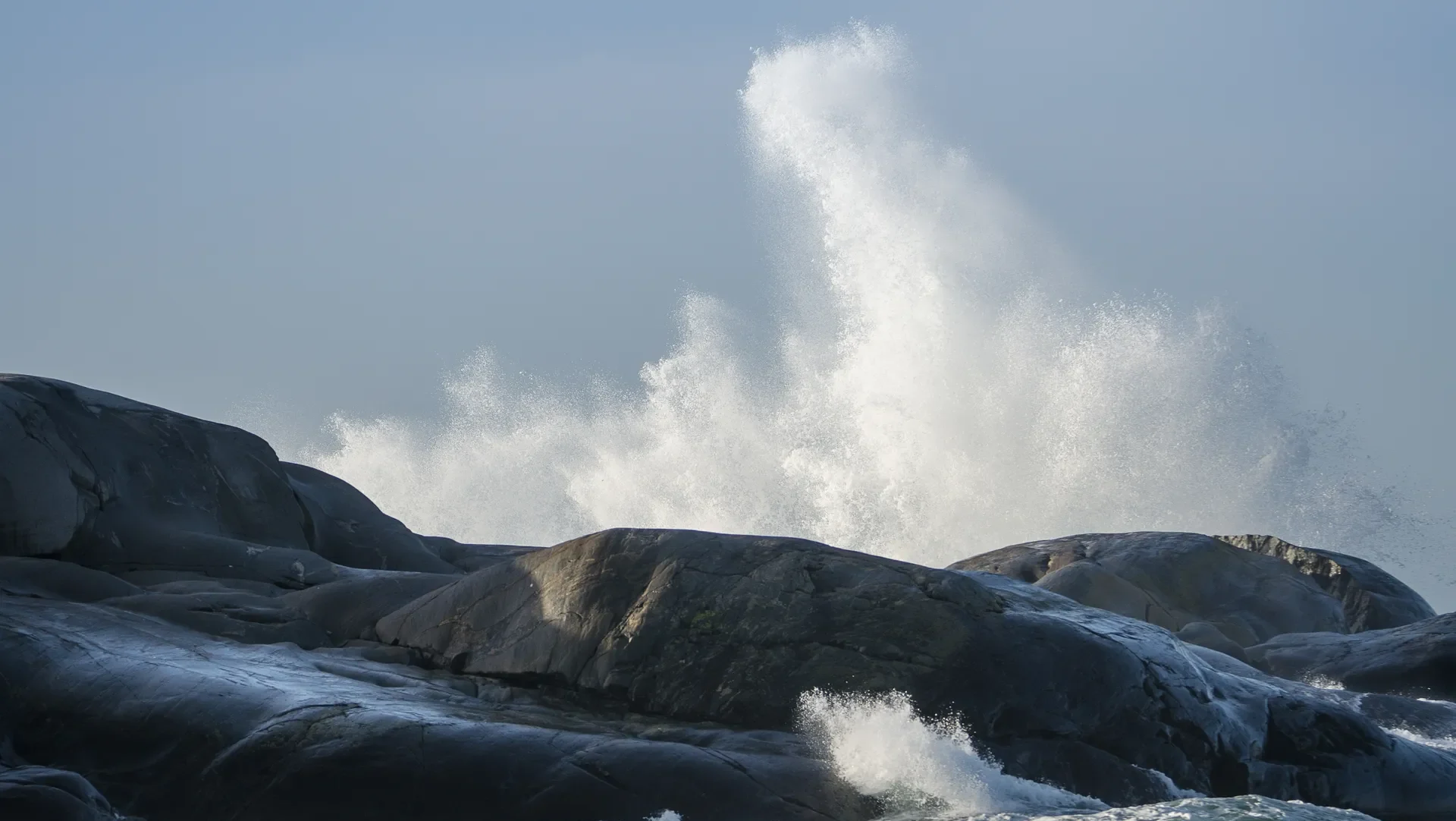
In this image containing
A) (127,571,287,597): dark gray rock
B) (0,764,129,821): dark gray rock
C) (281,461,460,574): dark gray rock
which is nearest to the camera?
(0,764,129,821): dark gray rock

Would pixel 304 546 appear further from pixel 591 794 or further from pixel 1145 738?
pixel 1145 738

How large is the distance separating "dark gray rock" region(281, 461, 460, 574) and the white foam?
7351 mm

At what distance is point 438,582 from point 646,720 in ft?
9.85

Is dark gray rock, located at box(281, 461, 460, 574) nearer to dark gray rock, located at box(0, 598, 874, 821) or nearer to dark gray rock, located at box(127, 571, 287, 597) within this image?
dark gray rock, located at box(127, 571, 287, 597)

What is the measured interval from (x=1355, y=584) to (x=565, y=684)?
46.9 feet

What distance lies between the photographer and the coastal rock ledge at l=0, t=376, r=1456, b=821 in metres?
7.00

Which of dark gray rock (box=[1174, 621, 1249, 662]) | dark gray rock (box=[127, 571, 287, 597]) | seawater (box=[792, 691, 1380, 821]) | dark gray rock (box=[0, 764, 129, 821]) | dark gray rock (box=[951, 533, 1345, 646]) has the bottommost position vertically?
dark gray rock (box=[0, 764, 129, 821])

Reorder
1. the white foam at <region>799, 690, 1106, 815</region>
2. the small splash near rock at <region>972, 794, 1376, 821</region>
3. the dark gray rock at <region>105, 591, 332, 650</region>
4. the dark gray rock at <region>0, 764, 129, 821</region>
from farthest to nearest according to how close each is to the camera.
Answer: the dark gray rock at <region>105, 591, 332, 650</region>, the white foam at <region>799, 690, 1106, 815</region>, the small splash near rock at <region>972, 794, 1376, 821</region>, the dark gray rock at <region>0, 764, 129, 821</region>

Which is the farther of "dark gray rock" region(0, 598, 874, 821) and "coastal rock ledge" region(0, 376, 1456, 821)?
"coastal rock ledge" region(0, 376, 1456, 821)

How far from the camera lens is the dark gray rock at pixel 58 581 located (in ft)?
31.7

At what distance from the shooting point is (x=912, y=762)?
744cm

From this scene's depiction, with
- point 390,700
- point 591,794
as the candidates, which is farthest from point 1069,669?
point 390,700

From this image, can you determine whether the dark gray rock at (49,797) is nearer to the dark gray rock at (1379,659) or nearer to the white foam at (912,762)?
the white foam at (912,762)

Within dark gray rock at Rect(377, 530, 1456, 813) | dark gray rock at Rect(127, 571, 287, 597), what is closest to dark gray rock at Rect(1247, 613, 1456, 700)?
dark gray rock at Rect(377, 530, 1456, 813)
